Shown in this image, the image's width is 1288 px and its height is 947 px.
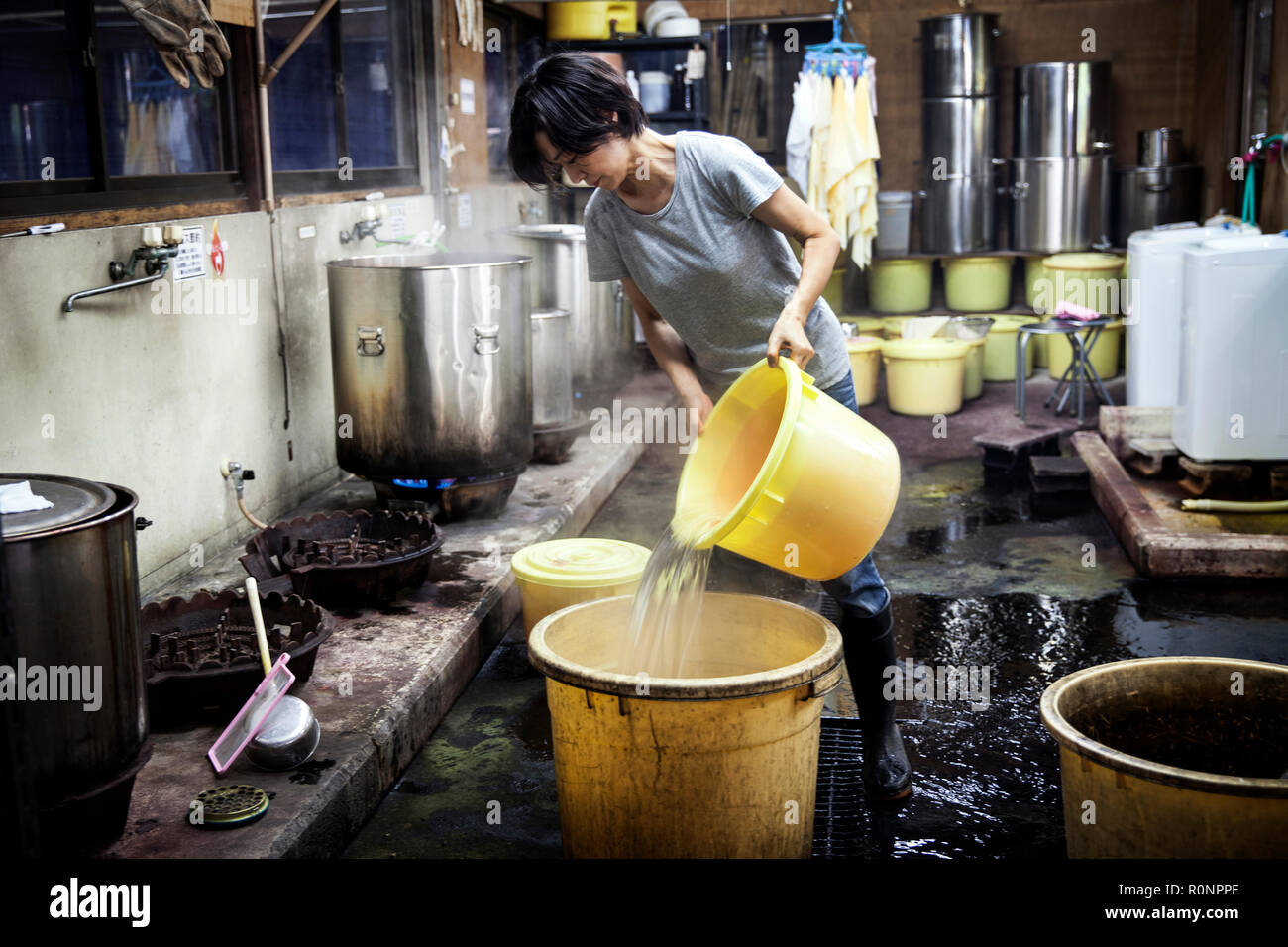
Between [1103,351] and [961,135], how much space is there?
7.19 feet

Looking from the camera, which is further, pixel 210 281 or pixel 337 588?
pixel 210 281

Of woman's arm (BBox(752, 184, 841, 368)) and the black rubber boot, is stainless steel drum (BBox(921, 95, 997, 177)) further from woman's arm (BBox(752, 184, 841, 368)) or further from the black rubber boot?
the black rubber boot

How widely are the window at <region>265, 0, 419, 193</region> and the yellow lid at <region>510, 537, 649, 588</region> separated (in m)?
2.57

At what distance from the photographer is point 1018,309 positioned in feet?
35.1

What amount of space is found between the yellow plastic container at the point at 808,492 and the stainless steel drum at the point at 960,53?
790cm

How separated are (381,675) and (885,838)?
66.1 inches

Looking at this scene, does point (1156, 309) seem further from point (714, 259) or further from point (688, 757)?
point (688, 757)

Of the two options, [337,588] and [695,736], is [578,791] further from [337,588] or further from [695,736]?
[337,588]

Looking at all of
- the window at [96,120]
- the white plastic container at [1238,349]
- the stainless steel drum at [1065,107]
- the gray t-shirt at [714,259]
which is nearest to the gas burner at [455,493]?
the window at [96,120]

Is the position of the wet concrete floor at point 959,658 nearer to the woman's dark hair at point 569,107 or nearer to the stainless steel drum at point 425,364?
the stainless steel drum at point 425,364

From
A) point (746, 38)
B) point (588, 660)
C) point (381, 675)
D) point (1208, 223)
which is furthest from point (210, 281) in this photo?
point (746, 38)

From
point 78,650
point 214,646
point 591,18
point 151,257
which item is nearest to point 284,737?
point 214,646

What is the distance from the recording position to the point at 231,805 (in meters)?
2.93

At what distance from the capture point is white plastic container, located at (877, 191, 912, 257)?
34.2 ft
